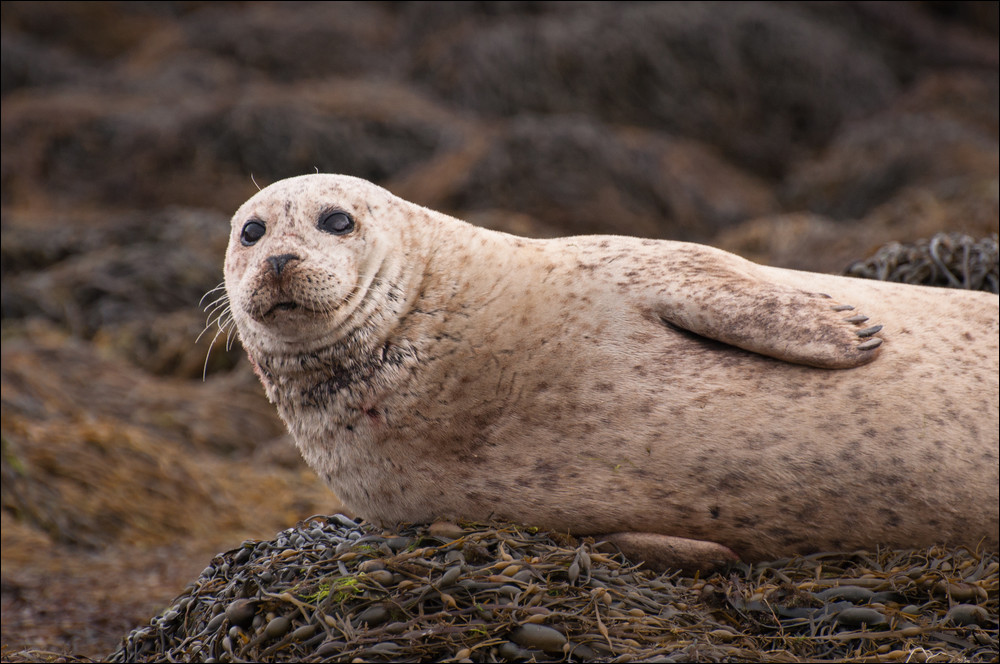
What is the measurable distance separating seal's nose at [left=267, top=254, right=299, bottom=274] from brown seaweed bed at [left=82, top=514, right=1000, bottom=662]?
92cm

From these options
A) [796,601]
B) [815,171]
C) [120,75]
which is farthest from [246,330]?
[120,75]

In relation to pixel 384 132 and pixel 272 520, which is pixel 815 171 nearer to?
pixel 384 132

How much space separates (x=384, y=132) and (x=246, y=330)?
510 inches

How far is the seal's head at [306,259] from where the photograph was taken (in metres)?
2.93

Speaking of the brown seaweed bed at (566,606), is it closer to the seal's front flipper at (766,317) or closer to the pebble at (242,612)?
the pebble at (242,612)

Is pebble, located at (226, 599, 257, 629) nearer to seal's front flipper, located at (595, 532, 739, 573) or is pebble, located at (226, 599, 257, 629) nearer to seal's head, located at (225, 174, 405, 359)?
seal's head, located at (225, 174, 405, 359)

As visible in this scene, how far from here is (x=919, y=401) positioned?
123 inches

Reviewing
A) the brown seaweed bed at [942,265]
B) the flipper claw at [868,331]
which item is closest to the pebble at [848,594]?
the flipper claw at [868,331]

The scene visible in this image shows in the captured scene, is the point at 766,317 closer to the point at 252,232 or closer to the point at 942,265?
the point at 252,232

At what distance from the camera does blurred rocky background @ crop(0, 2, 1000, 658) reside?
6074 mm

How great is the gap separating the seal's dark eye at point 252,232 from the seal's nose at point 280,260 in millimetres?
272

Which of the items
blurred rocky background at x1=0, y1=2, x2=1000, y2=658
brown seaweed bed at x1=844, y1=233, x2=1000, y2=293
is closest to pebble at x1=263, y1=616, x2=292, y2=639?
blurred rocky background at x1=0, y1=2, x2=1000, y2=658

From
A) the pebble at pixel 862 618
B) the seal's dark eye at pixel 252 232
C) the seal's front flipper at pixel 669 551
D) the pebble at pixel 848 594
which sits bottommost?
the pebble at pixel 862 618

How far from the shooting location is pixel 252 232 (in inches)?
126
